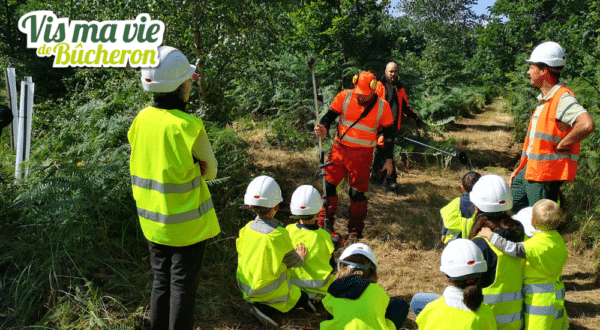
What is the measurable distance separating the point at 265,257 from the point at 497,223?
1.72 metres

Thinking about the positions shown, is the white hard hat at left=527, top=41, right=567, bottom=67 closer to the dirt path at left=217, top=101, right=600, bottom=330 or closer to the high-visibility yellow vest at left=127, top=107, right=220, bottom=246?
the dirt path at left=217, top=101, right=600, bottom=330

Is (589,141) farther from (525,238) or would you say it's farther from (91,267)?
(91,267)

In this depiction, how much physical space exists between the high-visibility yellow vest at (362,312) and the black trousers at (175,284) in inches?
34.7

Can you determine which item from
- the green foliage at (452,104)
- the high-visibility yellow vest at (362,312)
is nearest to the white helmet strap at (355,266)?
the high-visibility yellow vest at (362,312)

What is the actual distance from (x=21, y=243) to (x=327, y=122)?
10.9 ft

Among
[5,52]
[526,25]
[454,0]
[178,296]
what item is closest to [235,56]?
[178,296]

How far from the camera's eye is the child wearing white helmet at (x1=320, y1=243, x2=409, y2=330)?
2658mm

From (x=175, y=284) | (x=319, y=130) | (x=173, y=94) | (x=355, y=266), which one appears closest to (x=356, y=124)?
(x=319, y=130)

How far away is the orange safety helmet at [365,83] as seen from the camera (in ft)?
16.4

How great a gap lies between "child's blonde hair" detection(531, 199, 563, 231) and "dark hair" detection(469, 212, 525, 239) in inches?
4.9

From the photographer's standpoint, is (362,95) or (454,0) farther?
(454,0)

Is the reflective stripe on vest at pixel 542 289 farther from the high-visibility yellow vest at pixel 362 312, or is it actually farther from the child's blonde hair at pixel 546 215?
the high-visibility yellow vest at pixel 362 312

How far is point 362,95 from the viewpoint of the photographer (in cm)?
506

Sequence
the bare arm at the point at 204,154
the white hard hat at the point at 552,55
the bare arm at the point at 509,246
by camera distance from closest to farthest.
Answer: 1. the bare arm at the point at 204,154
2. the bare arm at the point at 509,246
3. the white hard hat at the point at 552,55
